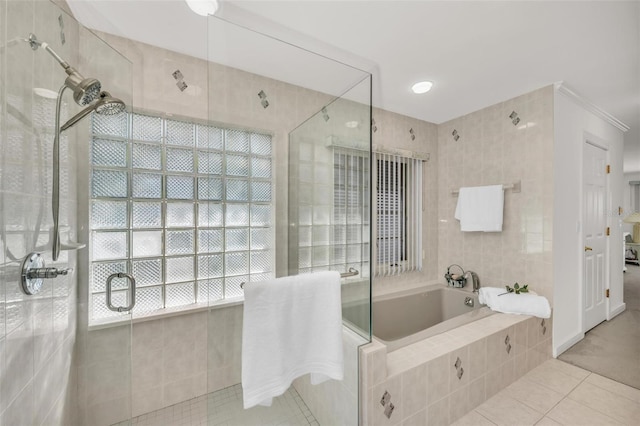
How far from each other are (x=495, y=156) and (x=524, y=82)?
27.0 inches

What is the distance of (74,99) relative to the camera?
3.22 feet

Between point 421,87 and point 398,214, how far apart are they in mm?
1268

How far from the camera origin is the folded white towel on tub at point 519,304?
2029mm

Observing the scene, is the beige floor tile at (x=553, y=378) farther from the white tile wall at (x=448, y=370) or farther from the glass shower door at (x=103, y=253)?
the glass shower door at (x=103, y=253)

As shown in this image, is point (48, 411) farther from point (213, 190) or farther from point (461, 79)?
point (461, 79)

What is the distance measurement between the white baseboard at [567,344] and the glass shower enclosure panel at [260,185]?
6.89ft

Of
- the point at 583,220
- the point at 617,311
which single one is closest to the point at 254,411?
the point at 583,220

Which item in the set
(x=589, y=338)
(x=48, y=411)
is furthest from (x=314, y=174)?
(x=589, y=338)

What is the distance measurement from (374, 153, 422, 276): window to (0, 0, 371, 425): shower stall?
136 centimetres

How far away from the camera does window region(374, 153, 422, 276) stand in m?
2.68

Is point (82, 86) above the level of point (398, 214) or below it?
above

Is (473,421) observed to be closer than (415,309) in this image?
Yes

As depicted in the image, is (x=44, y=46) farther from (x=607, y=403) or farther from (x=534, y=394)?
(x=607, y=403)

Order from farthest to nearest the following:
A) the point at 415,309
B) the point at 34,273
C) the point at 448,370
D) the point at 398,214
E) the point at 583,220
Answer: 1. the point at 398,214
2. the point at 415,309
3. the point at 583,220
4. the point at 448,370
5. the point at 34,273
